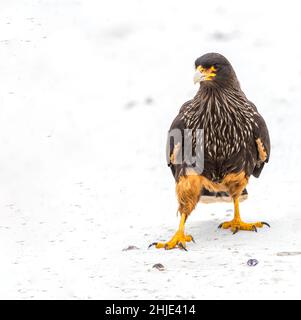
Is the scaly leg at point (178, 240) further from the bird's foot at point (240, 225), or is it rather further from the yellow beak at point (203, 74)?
the yellow beak at point (203, 74)

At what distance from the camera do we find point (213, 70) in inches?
358

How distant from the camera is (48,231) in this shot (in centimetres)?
1054

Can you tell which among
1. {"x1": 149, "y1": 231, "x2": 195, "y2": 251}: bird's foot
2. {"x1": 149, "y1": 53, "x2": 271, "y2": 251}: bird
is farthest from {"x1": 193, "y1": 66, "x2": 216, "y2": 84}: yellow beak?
{"x1": 149, "y1": 231, "x2": 195, "y2": 251}: bird's foot

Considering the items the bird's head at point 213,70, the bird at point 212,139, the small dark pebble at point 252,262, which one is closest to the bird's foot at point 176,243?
the bird at point 212,139

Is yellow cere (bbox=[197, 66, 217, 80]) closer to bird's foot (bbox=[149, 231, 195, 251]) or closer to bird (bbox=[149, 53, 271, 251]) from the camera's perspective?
bird (bbox=[149, 53, 271, 251])

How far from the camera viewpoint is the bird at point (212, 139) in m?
9.22

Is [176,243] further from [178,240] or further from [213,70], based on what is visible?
[213,70]

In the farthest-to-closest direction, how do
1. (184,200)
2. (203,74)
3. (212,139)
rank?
(184,200) → (212,139) → (203,74)

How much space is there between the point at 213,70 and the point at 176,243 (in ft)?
6.22

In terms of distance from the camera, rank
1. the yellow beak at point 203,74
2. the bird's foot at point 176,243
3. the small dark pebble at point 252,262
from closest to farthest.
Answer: the small dark pebble at point 252,262
the yellow beak at point 203,74
the bird's foot at point 176,243

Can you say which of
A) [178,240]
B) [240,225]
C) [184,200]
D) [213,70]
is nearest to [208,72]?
[213,70]

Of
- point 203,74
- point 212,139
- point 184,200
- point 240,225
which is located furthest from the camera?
point 240,225

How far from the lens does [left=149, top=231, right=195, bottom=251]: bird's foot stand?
9453mm
